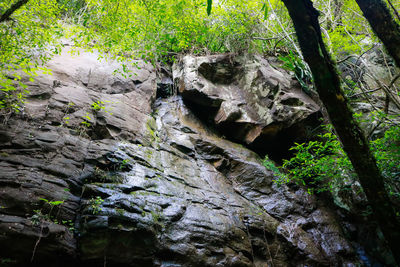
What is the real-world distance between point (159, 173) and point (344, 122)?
5057 millimetres

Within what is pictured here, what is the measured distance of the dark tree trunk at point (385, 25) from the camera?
246cm

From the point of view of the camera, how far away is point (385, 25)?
8.21ft

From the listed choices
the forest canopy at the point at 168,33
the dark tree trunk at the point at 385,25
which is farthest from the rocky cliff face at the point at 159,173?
the dark tree trunk at the point at 385,25

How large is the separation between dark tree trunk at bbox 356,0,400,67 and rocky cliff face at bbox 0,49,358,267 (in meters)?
4.80

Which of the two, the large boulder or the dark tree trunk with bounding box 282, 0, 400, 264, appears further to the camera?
the large boulder

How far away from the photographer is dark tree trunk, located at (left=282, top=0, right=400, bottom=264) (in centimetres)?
232

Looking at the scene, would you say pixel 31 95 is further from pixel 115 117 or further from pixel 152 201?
pixel 152 201

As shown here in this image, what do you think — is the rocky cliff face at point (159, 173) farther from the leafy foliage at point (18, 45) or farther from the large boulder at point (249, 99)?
the leafy foliage at point (18, 45)

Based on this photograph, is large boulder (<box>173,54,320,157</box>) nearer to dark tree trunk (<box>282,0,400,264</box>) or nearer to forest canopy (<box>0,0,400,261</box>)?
forest canopy (<box>0,0,400,261</box>)

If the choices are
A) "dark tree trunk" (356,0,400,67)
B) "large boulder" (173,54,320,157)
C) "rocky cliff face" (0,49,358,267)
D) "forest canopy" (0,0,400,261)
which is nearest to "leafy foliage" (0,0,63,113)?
"forest canopy" (0,0,400,261)

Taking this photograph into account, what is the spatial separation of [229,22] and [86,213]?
10.00m

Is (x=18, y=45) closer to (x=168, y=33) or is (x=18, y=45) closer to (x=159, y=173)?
(x=159, y=173)

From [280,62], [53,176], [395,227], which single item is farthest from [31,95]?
[280,62]

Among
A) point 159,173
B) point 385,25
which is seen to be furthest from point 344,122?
point 159,173
